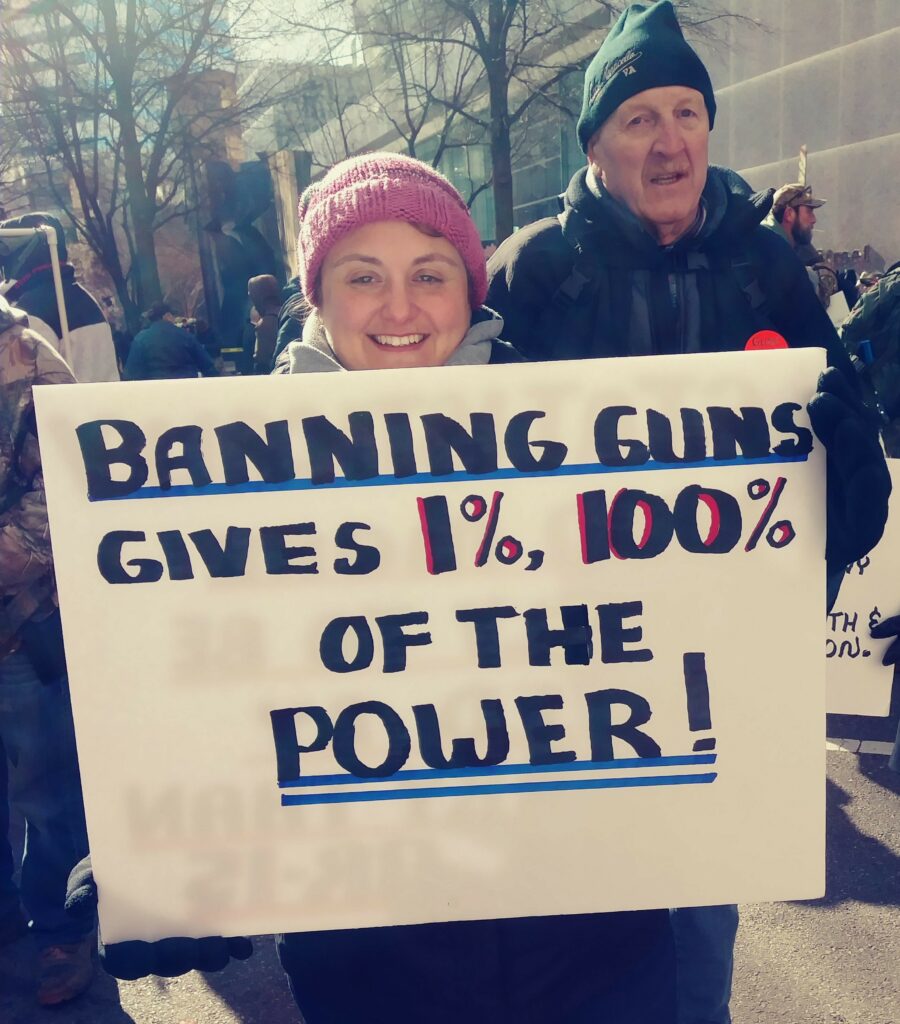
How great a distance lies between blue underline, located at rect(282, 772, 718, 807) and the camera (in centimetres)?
138

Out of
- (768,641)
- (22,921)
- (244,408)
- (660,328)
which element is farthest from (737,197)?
(22,921)

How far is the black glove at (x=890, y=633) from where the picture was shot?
126 inches

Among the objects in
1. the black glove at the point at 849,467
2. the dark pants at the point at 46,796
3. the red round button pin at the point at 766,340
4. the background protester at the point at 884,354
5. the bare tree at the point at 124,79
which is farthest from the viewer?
the bare tree at the point at 124,79

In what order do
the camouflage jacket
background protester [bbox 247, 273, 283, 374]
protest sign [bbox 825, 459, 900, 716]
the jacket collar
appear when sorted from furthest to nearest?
1. background protester [bbox 247, 273, 283, 374]
2. protest sign [bbox 825, 459, 900, 716]
3. the camouflage jacket
4. the jacket collar

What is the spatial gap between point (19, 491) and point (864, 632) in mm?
2760

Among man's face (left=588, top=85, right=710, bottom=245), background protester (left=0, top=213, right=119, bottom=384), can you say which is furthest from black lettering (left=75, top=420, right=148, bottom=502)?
background protester (left=0, top=213, right=119, bottom=384)

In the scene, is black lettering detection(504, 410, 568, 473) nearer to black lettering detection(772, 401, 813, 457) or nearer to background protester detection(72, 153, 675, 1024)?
background protester detection(72, 153, 675, 1024)

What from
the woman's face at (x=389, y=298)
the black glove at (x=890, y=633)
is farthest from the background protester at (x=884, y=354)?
the woman's face at (x=389, y=298)

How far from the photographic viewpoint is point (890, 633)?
324 cm

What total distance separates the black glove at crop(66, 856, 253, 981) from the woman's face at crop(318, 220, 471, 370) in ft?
2.77

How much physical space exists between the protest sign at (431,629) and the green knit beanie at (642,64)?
79cm

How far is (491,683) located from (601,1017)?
494 mm

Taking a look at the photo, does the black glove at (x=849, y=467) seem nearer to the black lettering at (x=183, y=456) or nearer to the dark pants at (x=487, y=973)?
the dark pants at (x=487, y=973)

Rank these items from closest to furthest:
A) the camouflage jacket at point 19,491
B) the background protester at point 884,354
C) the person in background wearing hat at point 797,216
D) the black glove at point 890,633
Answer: the camouflage jacket at point 19,491 → the black glove at point 890,633 → the background protester at point 884,354 → the person in background wearing hat at point 797,216
